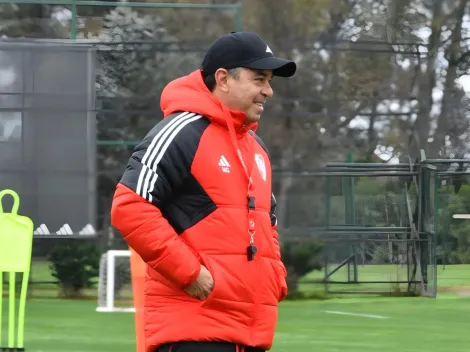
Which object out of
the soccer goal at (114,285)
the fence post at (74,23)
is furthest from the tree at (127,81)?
the soccer goal at (114,285)

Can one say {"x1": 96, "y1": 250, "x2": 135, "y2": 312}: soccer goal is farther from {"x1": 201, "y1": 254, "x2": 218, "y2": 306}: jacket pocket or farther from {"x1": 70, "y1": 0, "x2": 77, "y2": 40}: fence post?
A: {"x1": 201, "y1": 254, "x2": 218, "y2": 306}: jacket pocket

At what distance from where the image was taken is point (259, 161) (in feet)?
12.8

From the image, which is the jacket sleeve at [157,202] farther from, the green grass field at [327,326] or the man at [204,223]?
the green grass field at [327,326]

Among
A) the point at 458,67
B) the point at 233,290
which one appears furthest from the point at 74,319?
the point at 233,290

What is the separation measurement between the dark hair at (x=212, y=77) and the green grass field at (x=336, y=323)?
6497 millimetres

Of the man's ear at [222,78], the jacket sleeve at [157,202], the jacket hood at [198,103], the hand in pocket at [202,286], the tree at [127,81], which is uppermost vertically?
the tree at [127,81]

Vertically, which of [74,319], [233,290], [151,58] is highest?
[151,58]

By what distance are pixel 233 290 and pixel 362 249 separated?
13.9 meters

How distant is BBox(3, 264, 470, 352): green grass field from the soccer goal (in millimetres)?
223

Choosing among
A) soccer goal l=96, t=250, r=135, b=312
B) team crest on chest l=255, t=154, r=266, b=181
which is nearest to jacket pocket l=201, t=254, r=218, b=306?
team crest on chest l=255, t=154, r=266, b=181

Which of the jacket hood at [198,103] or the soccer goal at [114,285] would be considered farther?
the soccer goal at [114,285]

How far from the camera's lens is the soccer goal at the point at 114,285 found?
14.3 metres

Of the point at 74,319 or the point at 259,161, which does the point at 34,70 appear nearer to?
the point at 74,319

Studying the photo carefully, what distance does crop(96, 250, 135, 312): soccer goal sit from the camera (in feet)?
47.0
